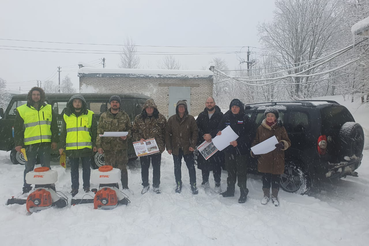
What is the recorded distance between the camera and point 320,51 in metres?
15.7

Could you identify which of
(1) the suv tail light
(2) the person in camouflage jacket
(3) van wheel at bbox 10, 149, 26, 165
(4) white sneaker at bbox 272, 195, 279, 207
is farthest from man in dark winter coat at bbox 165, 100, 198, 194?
(3) van wheel at bbox 10, 149, 26, 165

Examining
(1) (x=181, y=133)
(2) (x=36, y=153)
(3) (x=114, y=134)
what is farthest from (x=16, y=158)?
(1) (x=181, y=133)

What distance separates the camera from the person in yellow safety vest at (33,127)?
4020 mm

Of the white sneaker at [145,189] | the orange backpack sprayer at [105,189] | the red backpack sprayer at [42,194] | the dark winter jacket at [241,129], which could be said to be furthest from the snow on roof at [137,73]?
the orange backpack sprayer at [105,189]

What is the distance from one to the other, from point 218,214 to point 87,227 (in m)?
1.92

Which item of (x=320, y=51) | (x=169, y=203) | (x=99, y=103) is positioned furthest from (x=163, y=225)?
(x=320, y=51)

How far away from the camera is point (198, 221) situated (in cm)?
335

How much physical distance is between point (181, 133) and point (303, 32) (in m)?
15.5

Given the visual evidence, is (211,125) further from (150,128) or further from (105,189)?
(105,189)

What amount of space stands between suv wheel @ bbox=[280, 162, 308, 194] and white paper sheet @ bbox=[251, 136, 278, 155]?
789 mm

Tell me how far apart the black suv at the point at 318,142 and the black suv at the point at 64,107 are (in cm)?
323

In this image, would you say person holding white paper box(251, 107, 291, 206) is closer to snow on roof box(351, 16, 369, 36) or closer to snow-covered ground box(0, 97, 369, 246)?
snow-covered ground box(0, 97, 369, 246)

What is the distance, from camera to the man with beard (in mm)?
4191

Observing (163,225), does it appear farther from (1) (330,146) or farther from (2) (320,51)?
(2) (320,51)
